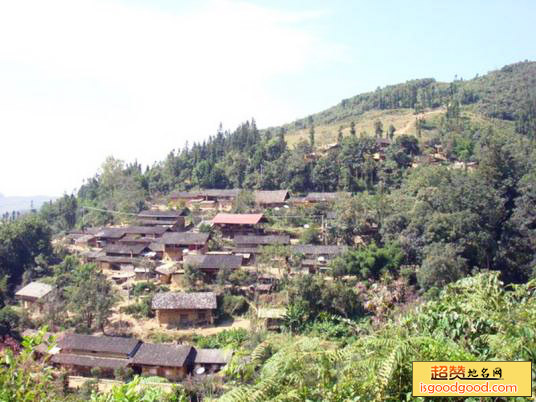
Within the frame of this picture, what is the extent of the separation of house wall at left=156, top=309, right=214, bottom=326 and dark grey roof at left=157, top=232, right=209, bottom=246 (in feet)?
24.3

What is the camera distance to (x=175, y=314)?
23.3 meters

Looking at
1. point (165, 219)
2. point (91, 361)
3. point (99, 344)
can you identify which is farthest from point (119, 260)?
point (91, 361)

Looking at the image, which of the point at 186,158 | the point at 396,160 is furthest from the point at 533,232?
the point at 186,158

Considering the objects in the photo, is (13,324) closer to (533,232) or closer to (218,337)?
(218,337)

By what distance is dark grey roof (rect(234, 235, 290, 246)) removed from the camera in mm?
29672

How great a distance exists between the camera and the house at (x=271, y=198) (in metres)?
38.0

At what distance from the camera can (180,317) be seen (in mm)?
23328

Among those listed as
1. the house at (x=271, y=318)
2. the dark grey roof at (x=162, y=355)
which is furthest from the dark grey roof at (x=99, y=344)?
the house at (x=271, y=318)

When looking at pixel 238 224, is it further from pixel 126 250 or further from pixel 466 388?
pixel 466 388

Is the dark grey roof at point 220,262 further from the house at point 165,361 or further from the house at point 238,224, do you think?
the house at point 165,361

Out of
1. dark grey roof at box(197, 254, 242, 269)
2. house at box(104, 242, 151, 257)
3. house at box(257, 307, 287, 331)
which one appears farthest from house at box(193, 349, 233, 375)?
house at box(104, 242, 151, 257)

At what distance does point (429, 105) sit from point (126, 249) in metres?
52.3

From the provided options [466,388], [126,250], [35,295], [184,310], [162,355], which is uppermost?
[466,388]

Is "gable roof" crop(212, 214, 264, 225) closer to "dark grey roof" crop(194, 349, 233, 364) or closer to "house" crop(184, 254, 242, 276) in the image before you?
"house" crop(184, 254, 242, 276)
